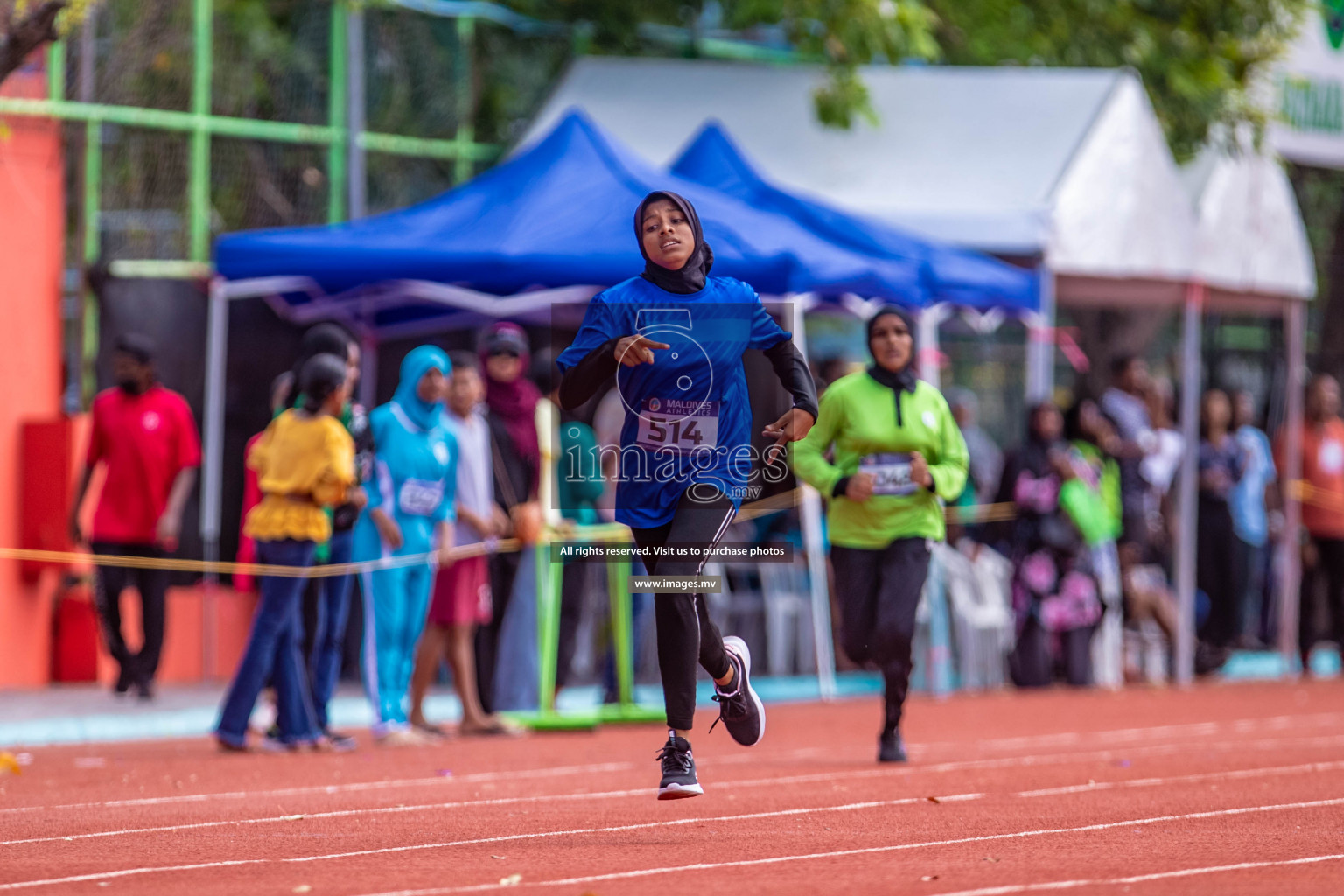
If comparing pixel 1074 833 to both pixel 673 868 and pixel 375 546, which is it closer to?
pixel 673 868

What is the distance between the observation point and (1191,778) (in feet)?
32.9

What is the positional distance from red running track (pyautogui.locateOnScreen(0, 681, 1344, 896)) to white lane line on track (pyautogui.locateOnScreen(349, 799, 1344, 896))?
0.06 feet

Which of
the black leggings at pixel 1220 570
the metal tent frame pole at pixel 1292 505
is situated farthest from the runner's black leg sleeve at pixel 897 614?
the metal tent frame pole at pixel 1292 505

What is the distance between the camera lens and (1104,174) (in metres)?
17.3

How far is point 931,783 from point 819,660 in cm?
574

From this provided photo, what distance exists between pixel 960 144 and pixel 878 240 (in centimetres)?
287

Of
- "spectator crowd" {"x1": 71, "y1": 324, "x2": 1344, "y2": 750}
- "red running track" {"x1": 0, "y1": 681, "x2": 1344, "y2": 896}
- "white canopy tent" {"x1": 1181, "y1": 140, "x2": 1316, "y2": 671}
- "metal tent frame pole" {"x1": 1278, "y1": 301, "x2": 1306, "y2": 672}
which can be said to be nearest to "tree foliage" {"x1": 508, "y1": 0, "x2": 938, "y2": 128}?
"white canopy tent" {"x1": 1181, "y1": 140, "x2": 1316, "y2": 671}

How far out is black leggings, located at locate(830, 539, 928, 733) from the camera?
416 inches

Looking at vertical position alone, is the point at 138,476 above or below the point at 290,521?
above

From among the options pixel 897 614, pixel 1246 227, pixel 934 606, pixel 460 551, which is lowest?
pixel 934 606

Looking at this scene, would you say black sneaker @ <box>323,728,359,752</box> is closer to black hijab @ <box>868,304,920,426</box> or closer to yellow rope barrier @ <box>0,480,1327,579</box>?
yellow rope barrier @ <box>0,480,1327,579</box>

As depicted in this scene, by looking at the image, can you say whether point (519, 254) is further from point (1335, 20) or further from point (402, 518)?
point (1335, 20)

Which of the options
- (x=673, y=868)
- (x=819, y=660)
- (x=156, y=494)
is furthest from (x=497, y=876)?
(x=819, y=660)

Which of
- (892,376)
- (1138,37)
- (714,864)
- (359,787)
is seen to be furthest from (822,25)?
(714,864)
